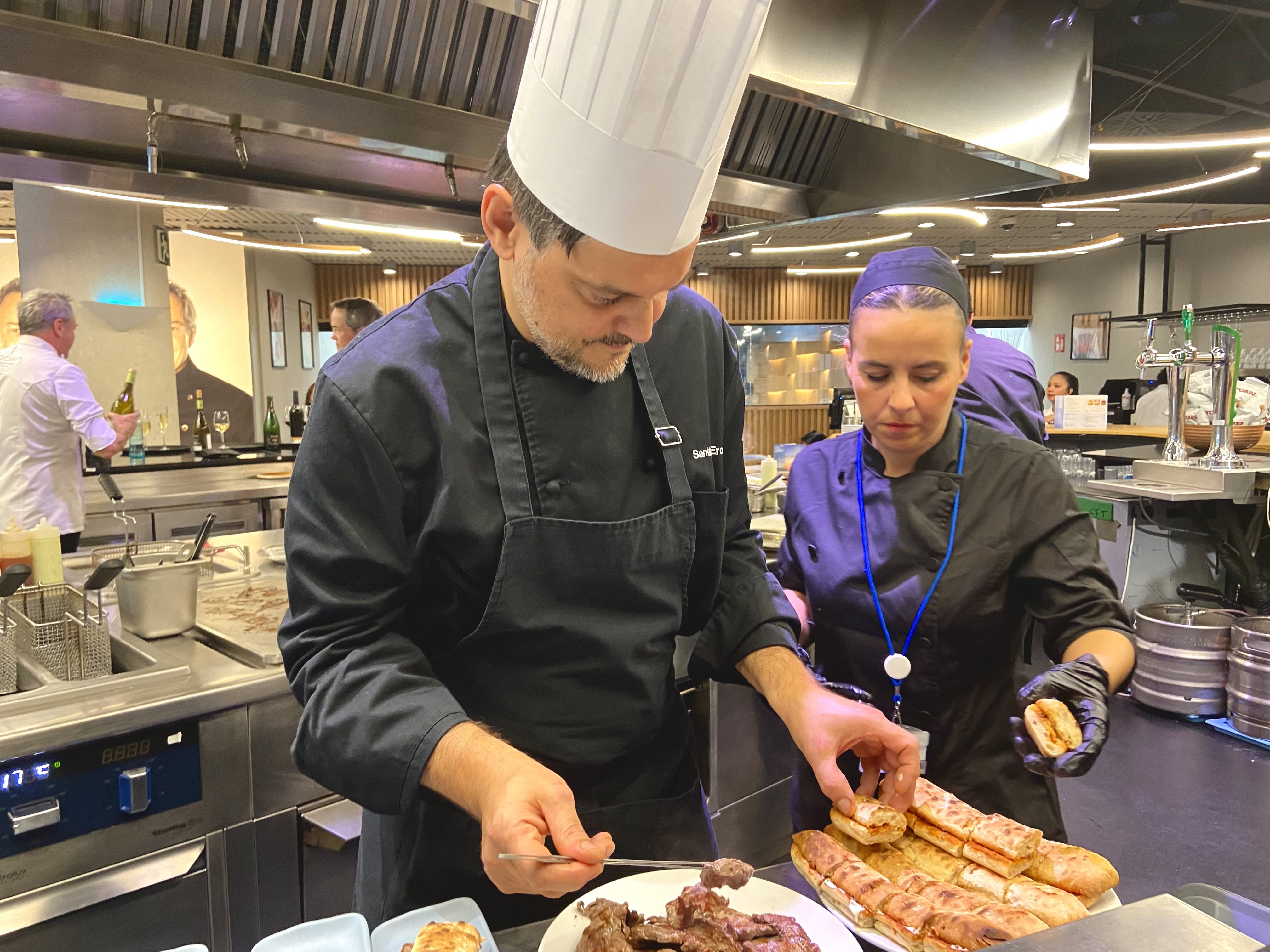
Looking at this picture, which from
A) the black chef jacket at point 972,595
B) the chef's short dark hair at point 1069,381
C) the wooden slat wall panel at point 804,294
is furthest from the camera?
the wooden slat wall panel at point 804,294

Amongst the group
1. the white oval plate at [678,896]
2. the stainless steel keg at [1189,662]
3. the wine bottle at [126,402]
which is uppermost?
the wine bottle at [126,402]

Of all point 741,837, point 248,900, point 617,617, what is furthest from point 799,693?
point 741,837

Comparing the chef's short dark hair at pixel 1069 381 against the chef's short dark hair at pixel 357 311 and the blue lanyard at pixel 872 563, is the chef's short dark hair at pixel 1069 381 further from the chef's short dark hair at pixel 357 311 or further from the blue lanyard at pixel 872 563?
the blue lanyard at pixel 872 563

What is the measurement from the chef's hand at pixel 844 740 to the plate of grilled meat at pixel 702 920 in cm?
19

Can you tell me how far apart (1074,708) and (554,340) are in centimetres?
104

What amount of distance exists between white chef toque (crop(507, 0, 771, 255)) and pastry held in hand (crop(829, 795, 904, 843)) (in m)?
0.82

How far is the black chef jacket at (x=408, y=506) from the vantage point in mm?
987

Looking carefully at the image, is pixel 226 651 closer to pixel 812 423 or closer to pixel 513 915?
pixel 513 915

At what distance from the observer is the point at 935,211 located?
475 centimetres

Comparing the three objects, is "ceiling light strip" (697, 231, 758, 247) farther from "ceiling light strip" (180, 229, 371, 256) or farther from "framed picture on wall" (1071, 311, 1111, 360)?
"framed picture on wall" (1071, 311, 1111, 360)

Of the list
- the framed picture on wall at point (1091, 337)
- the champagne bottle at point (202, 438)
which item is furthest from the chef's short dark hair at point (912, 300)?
the framed picture on wall at point (1091, 337)

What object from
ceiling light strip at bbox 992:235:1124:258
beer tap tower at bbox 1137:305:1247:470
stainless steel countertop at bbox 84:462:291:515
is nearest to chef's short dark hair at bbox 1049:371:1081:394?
ceiling light strip at bbox 992:235:1124:258

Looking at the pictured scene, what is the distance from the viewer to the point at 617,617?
1199 millimetres

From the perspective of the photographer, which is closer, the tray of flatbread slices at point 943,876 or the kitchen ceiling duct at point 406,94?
the tray of flatbread slices at point 943,876
